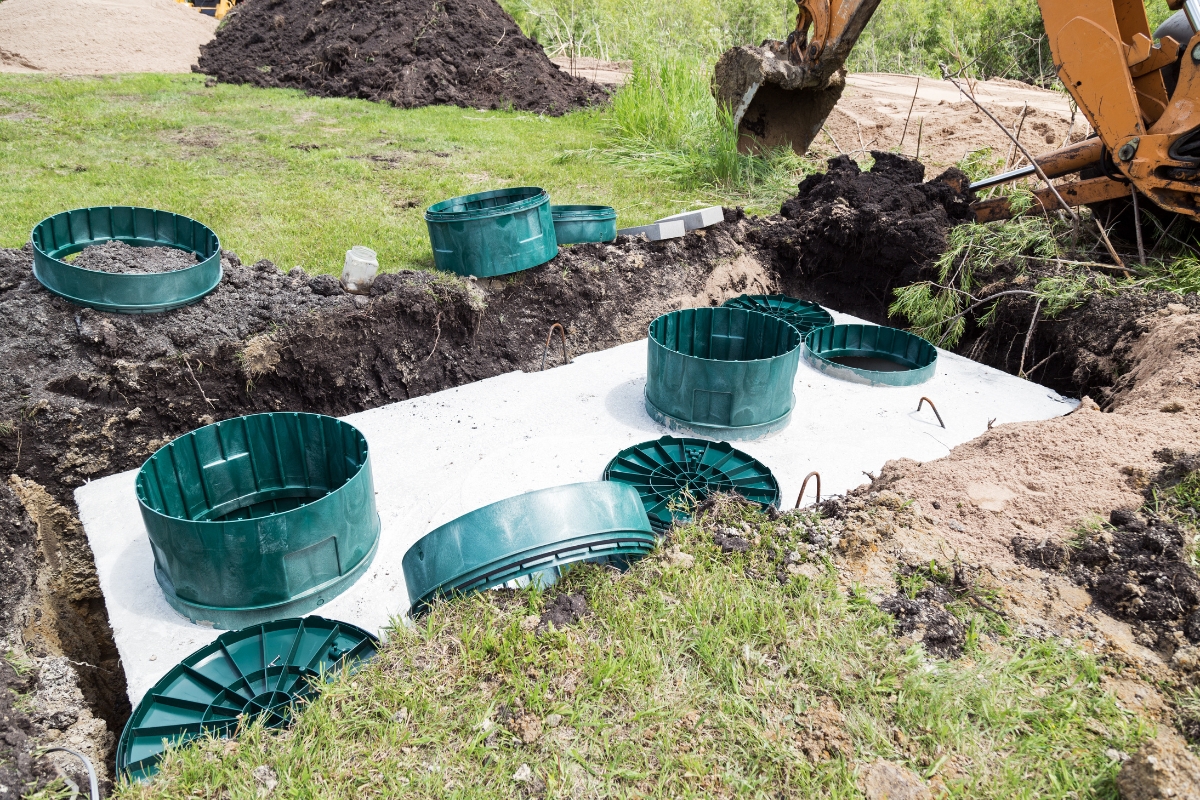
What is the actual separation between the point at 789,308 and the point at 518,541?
3.88 m

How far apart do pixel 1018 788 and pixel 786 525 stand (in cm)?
118

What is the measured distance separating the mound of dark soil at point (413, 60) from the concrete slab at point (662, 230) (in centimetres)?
550

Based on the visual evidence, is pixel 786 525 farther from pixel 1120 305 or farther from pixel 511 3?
pixel 511 3

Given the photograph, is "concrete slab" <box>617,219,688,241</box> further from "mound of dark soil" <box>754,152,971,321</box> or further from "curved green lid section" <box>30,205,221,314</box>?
"curved green lid section" <box>30,205,221,314</box>

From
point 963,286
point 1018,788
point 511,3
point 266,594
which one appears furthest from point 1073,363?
point 511,3

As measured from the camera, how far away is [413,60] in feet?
36.1

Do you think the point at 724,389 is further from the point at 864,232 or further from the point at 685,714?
the point at 864,232

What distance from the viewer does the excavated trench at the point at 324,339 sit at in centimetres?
352

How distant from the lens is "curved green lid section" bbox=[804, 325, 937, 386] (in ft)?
16.2

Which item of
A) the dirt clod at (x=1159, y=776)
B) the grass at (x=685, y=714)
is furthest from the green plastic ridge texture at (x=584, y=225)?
the dirt clod at (x=1159, y=776)

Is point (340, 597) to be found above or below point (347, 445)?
below

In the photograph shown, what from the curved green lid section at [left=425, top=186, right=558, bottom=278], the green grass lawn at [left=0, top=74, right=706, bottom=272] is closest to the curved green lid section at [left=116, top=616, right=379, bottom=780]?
the curved green lid section at [left=425, top=186, right=558, bottom=278]

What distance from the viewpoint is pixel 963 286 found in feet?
18.0

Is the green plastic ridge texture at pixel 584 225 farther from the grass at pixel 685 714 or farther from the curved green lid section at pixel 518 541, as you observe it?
the grass at pixel 685 714
